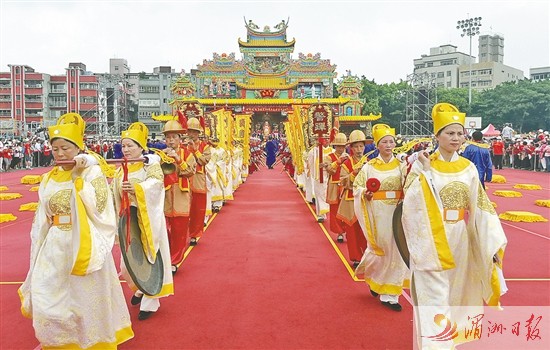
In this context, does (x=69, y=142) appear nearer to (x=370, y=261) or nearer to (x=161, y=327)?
(x=161, y=327)

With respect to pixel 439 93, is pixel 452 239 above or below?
below

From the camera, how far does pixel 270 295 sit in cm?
469

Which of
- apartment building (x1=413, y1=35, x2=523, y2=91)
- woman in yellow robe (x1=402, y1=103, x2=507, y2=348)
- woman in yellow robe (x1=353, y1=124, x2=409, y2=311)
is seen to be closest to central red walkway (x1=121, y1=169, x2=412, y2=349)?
woman in yellow robe (x1=353, y1=124, x2=409, y2=311)

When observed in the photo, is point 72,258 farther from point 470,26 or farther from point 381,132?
point 470,26

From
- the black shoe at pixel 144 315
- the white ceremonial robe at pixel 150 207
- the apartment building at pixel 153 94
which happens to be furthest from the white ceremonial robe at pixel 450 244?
the apartment building at pixel 153 94

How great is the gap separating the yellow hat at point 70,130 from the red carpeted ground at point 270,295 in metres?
1.63

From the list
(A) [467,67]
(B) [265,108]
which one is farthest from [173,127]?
(A) [467,67]

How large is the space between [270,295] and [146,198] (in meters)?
1.69

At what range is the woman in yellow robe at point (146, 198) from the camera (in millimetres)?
3840

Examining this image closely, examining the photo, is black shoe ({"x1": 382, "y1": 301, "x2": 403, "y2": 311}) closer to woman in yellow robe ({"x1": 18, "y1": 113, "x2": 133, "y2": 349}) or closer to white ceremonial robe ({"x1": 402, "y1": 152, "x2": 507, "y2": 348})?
white ceremonial robe ({"x1": 402, "y1": 152, "x2": 507, "y2": 348})

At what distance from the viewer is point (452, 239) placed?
3.24 metres

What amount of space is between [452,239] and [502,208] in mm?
8345

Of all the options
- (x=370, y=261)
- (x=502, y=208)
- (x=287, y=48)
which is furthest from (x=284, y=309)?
(x=287, y=48)

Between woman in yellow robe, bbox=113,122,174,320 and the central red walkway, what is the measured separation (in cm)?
27
